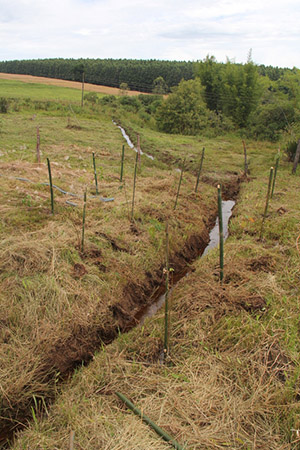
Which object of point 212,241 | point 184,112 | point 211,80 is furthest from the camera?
point 211,80

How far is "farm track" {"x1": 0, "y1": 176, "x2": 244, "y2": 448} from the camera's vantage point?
143 inches

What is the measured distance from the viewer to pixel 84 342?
4.59 metres

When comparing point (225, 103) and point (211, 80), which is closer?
point (225, 103)

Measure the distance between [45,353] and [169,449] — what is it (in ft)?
6.62

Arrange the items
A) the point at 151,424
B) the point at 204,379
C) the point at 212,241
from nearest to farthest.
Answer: the point at 151,424
the point at 204,379
the point at 212,241

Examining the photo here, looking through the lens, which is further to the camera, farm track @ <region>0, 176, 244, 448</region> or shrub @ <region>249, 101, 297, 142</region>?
shrub @ <region>249, 101, 297, 142</region>

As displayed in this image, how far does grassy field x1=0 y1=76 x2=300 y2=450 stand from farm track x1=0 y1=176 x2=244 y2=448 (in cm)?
2

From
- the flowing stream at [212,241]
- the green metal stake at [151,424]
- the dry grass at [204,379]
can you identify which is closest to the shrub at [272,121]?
the flowing stream at [212,241]

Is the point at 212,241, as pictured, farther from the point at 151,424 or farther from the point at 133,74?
the point at 133,74

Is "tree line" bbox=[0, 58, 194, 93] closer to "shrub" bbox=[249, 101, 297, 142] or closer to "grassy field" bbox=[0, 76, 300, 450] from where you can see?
"shrub" bbox=[249, 101, 297, 142]

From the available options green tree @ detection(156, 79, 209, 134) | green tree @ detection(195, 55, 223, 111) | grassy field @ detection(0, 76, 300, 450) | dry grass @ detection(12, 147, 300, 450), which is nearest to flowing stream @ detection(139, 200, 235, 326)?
grassy field @ detection(0, 76, 300, 450)

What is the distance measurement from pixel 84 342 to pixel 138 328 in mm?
823

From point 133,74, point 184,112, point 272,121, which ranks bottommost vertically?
point 272,121

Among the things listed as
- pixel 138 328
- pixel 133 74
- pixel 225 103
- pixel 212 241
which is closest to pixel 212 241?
pixel 212 241
